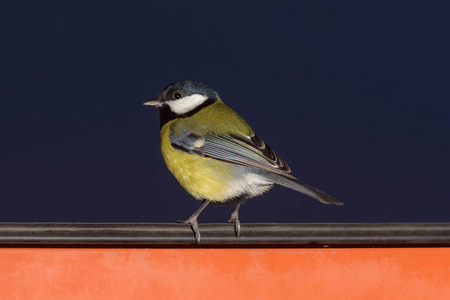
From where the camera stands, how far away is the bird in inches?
99.5

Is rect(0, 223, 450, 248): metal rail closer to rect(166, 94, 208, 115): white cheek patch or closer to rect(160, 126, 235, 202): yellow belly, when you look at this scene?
rect(160, 126, 235, 202): yellow belly

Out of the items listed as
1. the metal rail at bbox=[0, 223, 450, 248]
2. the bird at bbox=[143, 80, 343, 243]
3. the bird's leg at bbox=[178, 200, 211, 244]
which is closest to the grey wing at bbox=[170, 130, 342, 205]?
the bird at bbox=[143, 80, 343, 243]

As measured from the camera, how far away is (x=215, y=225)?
205 centimetres

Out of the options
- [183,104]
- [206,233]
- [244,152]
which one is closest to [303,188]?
[244,152]
